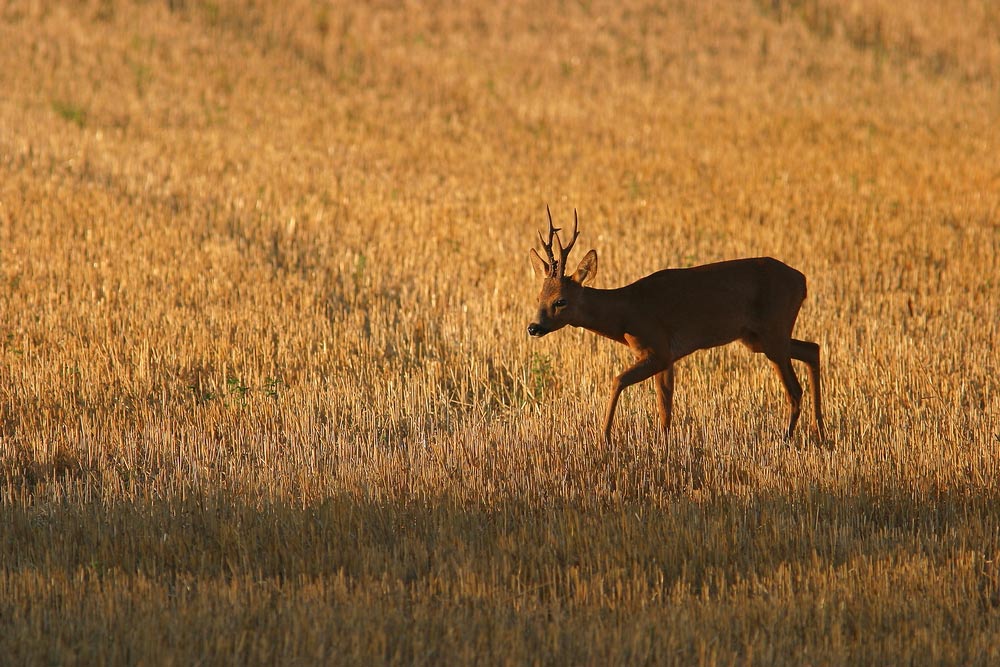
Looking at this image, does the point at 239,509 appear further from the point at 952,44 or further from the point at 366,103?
the point at 952,44

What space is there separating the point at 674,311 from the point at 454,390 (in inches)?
92.2

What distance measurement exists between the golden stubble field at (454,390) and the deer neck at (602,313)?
729 millimetres

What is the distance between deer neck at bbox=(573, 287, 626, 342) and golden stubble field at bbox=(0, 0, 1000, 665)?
73 centimetres

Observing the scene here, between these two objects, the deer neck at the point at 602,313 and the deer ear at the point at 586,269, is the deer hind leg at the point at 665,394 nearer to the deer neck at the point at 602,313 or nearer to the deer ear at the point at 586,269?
the deer neck at the point at 602,313

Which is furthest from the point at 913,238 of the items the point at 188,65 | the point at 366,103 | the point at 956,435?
the point at 188,65

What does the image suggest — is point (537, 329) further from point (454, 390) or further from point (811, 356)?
point (454, 390)

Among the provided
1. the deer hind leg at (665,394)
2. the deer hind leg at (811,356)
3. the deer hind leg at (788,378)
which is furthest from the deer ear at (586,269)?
the deer hind leg at (811,356)

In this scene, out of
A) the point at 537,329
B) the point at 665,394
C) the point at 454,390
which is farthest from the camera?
the point at 454,390

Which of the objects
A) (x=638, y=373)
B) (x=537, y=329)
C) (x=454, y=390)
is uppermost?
(x=537, y=329)

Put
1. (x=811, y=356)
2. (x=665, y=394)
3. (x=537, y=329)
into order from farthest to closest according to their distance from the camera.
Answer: (x=811, y=356) < (x=665, y=394) < (x=537, y=329)

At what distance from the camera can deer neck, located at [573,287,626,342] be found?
6.46 metres

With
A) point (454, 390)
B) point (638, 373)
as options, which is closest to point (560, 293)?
point (638, 373)

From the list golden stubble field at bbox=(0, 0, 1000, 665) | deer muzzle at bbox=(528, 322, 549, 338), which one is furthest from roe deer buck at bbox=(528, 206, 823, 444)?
golden stubble field at bbox=(0, 0, 1000, 665)

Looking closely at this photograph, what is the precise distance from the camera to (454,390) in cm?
843
